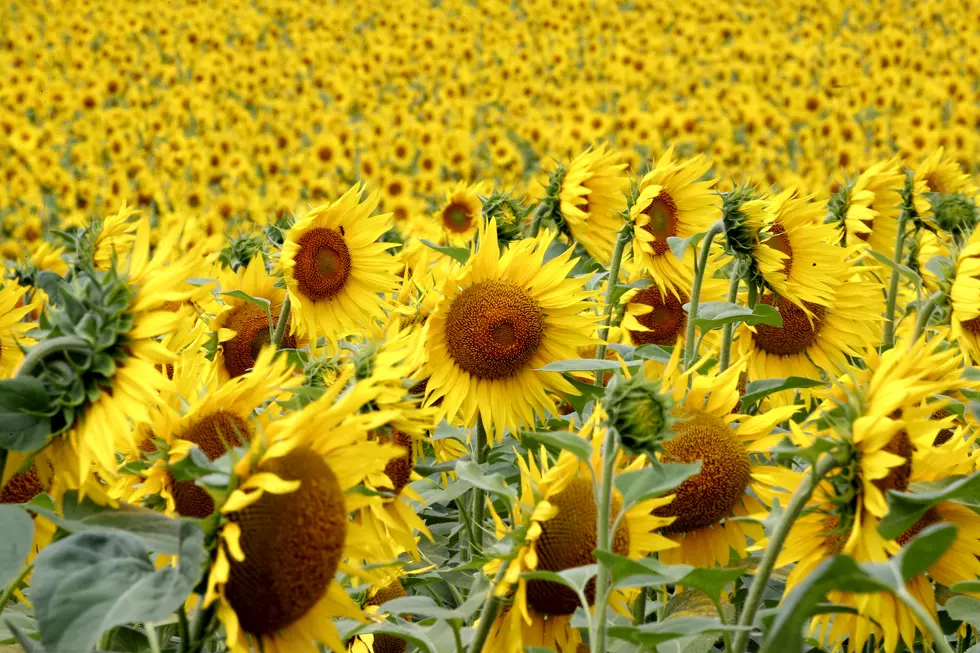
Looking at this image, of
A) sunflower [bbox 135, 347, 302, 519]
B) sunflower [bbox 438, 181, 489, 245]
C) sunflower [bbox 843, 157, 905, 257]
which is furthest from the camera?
sunflower [bbox 438, 181, 489, 245]

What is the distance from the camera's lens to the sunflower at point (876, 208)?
2.54 metres

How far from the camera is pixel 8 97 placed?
8.37m

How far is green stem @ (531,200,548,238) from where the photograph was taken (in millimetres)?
2438

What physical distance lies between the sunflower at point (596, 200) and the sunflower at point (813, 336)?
481mm

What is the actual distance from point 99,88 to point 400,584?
8.37 meters

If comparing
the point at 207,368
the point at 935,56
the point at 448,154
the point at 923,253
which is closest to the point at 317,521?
the point at 207,368

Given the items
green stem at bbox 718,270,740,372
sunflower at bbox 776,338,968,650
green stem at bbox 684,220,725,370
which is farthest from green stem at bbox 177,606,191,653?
green stem at bbox 718,270,740,372

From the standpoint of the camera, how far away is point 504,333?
1793 mm

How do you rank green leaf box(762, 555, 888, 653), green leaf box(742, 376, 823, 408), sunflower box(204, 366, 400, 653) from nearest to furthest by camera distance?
green leaf box(762, 555, 888, 653) < sunflower box(204, 366, 400, 653) < green leaf box(742, 376, 823, 408)

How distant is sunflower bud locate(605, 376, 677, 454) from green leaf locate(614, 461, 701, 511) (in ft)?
0.09

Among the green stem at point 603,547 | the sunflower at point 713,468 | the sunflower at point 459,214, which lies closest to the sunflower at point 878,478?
the sunflower at point 713,468

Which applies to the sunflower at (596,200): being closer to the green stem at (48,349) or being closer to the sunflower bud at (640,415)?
the sunflower bud at (640,415)

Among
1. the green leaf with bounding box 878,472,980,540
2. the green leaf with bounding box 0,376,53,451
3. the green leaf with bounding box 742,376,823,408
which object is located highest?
the green leaf with bounding box 742,376,823,408

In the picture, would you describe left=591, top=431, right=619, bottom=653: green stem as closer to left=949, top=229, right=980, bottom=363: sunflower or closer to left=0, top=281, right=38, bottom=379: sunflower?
left=0, top=281, right=38, bottom=379: sunflower
